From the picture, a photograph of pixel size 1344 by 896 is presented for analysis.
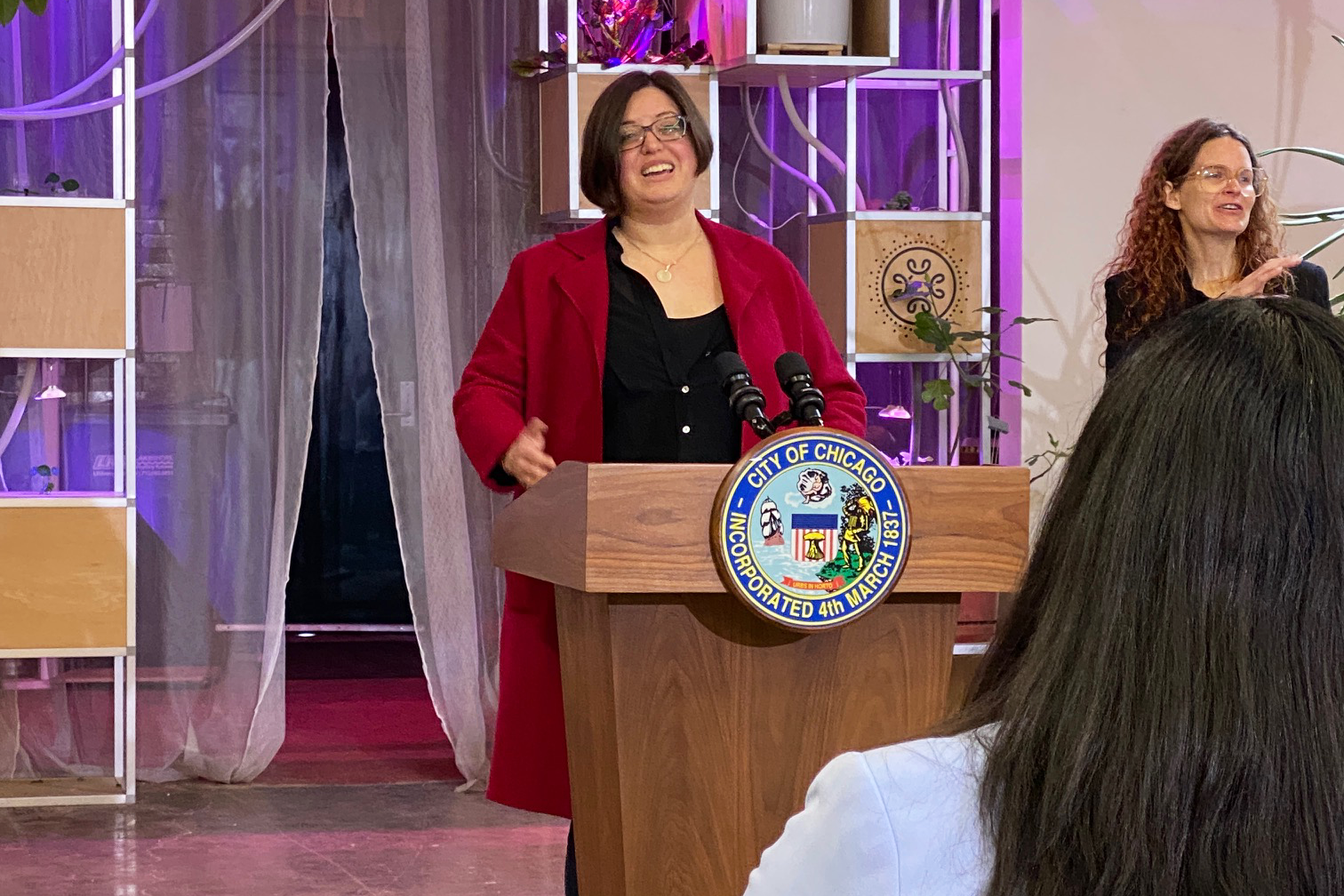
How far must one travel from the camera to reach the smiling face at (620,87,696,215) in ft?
7.87

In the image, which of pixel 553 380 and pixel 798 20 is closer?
pixel 553 380

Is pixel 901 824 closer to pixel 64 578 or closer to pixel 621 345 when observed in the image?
pixel 621 345

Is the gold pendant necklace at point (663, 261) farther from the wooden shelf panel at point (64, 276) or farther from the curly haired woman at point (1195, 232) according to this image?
the wooden shelf panel at point (64, 276)

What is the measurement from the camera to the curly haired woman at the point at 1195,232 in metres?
3.06

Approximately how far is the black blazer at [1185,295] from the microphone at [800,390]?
3.74ft

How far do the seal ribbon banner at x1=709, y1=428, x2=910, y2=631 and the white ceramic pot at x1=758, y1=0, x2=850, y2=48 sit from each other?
2559mm

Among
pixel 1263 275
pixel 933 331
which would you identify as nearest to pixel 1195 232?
pixel 1263 275

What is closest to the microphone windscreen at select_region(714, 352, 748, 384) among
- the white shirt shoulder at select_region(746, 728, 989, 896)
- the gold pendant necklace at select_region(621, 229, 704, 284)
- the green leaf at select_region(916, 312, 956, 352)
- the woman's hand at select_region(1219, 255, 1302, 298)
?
the gold pendant necklace at select_region(621, 229, 704, 284)

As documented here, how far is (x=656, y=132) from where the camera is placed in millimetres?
2406

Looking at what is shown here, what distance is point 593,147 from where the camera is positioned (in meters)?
2.43

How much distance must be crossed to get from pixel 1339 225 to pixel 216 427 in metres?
3.08

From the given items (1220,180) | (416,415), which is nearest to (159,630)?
(416,415)

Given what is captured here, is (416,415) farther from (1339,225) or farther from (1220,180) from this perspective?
(1339,225)

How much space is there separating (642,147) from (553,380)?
0.36 m
